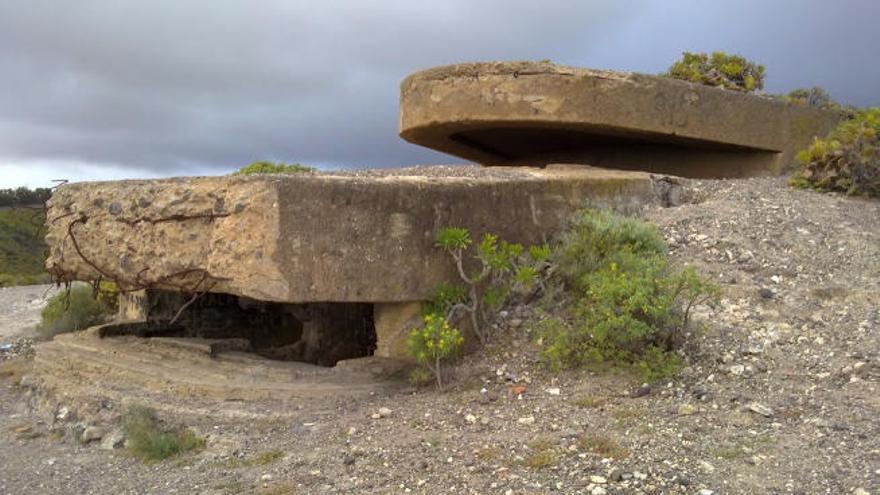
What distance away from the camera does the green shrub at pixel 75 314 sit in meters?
8.20

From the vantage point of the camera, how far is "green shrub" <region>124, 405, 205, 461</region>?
175 inches

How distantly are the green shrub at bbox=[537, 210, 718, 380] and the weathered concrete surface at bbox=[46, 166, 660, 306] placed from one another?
1.80 ft

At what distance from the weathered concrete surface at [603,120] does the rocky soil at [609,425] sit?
150 cm

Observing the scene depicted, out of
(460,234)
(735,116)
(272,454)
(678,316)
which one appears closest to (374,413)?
(272,454)

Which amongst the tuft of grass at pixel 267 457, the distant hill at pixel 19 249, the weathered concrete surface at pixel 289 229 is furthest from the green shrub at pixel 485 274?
the distant hill at pixel 19 249

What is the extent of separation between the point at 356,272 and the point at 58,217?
2.23 meters

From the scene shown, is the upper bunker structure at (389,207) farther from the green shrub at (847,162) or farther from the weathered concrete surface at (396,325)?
the green shrub at (847,162)

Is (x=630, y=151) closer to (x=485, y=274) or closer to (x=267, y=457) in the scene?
(x=485, y=274)

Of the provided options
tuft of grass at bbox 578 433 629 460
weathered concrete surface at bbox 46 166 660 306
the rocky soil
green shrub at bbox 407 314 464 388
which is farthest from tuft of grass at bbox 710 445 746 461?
weathered concrete surface at bbox 46 166 660 306

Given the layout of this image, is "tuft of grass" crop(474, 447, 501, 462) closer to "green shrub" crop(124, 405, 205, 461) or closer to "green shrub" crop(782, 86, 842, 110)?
"green shrub" crop(124, 405, 205, 461)

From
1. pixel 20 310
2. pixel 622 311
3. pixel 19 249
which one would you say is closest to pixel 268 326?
pixel 622 311

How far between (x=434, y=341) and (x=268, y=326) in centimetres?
245

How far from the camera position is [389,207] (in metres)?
4.88

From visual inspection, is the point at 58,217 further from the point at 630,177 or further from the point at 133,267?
the point at 630,177
